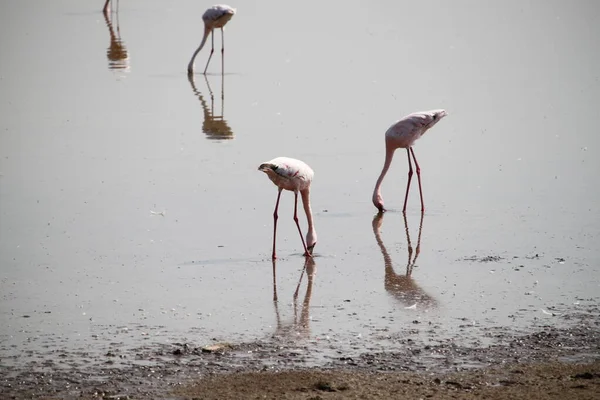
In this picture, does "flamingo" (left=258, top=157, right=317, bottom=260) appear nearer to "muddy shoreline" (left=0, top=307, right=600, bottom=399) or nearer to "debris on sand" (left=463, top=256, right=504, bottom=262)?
"debris on sand" (left=463, top=256, right=504, bottom=262)

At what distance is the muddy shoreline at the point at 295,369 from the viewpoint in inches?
260

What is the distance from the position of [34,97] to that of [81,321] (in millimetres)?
10565

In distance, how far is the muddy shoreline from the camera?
660 centimetres

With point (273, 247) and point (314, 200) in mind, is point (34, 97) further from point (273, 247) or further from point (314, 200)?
point (273, 247)

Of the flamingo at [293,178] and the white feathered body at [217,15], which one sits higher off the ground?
the white feathered body at [217,15]

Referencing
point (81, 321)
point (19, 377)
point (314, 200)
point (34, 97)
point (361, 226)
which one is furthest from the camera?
point (34, 97)

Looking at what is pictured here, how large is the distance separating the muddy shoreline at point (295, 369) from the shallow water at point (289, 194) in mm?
287

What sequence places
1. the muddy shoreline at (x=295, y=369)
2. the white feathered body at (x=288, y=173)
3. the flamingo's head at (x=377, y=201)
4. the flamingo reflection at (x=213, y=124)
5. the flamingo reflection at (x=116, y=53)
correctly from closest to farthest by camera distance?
the muddy shoreline at (x=295, y=369) < the white feathered body at (x=288, y=173) < the flamingo's head at (x=377, y=201) < the flamingo reflection at (x=213, y=124) < the flamingo reflection at (x=116, y=53)

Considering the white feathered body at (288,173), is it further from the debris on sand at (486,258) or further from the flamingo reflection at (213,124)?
the flamingo reflection at (213,124)

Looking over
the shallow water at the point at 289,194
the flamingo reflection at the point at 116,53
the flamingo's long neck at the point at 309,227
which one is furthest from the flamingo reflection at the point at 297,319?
the flamingo reflection at the point at 116,53

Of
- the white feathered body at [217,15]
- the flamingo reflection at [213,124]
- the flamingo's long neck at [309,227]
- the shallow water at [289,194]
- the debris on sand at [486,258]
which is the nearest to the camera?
the shallow water at [289,194]

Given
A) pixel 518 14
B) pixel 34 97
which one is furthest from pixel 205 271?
pixel 518 14

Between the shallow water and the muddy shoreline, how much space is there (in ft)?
0.94

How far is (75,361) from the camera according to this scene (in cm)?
715
